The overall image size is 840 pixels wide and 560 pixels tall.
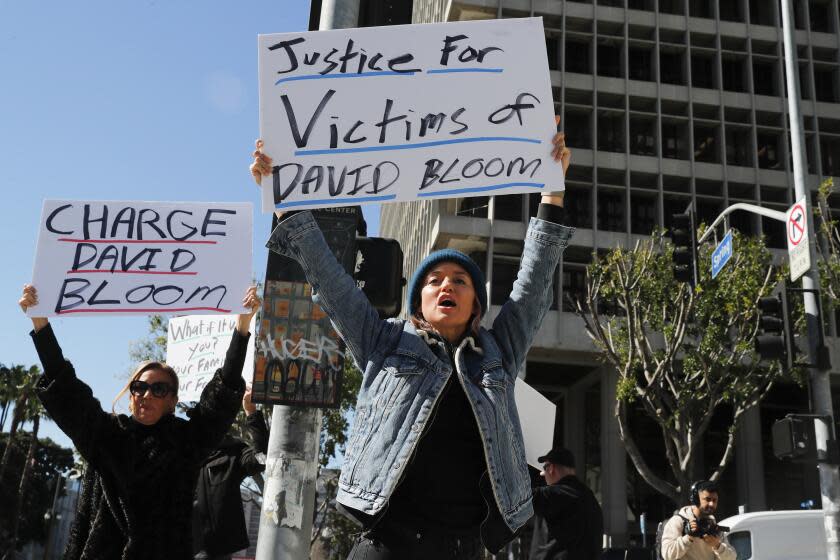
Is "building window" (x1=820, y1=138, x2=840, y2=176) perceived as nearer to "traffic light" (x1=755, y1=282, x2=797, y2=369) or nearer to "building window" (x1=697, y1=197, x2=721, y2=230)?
"building window" (x1=697, y1=197, x2=721, y2=230)

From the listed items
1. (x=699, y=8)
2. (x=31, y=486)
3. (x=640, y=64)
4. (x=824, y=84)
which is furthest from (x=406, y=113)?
(x=31, y=486)

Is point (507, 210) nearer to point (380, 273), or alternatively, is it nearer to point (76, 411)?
point (380, 273)

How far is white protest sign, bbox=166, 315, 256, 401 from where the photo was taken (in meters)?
6.21

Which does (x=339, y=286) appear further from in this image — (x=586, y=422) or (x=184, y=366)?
(x=586, y=422)

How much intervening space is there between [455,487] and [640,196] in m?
35.7

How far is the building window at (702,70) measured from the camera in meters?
38.1

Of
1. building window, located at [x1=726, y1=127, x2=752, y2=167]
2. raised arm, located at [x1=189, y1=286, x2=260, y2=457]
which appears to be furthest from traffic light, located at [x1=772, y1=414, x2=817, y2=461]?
building window, located at [x1=726, y1=127, x2=752, y2=167]

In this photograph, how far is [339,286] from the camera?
Answer: 2.53m

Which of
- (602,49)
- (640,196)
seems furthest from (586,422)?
(602,49)

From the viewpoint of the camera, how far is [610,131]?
37531mm

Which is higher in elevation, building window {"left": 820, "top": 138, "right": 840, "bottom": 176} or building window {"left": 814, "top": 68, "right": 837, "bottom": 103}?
building window {"left": 814, "top": 68, "right": 837, "bottom": 103}

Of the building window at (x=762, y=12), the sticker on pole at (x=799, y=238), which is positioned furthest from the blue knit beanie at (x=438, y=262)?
the building window at (x=762, y=12)

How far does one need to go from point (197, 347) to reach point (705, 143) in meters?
35.5

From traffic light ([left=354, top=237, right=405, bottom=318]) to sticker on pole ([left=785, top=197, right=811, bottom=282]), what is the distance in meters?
10.7
